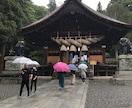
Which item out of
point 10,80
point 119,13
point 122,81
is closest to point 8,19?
point 10,80

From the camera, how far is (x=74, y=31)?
21.2 meters

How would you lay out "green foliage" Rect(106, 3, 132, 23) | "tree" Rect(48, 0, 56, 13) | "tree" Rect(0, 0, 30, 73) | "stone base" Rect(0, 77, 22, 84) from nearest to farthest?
"stone base" Rect(0, 77, 22, 84) → "tree" Rect(0, 0, 30, 73) → "green foliage" Rect(106, 3, 132, 23) → "tree" Rect(48, 0, 56, 13)

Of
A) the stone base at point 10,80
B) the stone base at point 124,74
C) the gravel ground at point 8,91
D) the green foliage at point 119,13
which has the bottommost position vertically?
the gravel ground at point 8,91

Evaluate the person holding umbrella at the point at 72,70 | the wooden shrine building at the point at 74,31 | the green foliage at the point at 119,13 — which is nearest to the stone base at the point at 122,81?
the person holding umbrella at the point at 72,70

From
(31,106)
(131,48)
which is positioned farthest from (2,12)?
(31,106)

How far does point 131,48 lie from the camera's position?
17078mm

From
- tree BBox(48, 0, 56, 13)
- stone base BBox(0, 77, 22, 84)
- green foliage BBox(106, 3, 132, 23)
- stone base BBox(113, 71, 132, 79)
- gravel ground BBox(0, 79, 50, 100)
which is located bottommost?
gravel ground BBox(0, 79, 50, 100)

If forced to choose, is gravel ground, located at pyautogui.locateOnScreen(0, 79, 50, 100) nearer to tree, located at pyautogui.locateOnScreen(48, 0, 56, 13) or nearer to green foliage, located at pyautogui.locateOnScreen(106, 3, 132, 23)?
green foliage, located at pyautogui.locateOnScreen(106, 3, 132, 23)

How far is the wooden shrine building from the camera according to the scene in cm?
1947

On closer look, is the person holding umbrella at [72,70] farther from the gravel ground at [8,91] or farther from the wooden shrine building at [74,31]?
the wooden shrine building at [74,31]

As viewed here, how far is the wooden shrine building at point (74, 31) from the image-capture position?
19469 mm

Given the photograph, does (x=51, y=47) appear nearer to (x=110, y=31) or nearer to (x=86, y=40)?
(x=86, y=40)

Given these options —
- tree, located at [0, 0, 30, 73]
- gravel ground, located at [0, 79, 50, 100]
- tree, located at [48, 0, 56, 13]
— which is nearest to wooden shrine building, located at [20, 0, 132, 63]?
tree, located at [0, 0, 30, 73]

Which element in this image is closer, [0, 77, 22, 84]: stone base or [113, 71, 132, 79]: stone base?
[113, 71, 132, 79]: stone base
